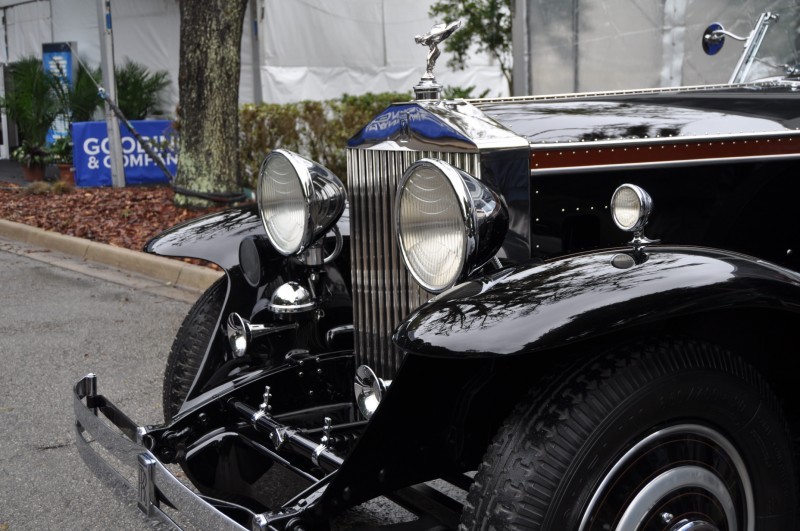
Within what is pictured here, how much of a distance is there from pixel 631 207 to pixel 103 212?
24.5ft

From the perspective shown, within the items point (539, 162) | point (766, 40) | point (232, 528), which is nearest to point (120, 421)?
point (232, 528)

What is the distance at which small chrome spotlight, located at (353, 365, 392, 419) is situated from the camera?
7.71 ft

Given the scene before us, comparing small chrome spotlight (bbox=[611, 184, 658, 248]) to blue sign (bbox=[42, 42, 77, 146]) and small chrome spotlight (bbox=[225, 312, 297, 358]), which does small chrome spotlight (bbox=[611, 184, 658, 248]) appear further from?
blue sign (bbox=[42, 42, 77, 146])

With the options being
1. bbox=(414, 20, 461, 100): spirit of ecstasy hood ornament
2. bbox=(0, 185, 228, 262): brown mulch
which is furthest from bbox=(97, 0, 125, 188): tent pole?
bbox=(414, 20, 461, 100): spirit of ecstasy hood ornament

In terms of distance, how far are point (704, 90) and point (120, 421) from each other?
2.23m

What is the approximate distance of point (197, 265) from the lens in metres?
6.59

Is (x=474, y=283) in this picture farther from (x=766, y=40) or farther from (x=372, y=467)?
(x=766, y=40)

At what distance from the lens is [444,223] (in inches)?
85.5

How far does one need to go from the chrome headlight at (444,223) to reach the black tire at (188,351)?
3.62 feet

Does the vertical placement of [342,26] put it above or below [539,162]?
above

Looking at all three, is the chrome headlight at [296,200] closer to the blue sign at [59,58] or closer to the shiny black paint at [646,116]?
the shiny black paint at [646,116]

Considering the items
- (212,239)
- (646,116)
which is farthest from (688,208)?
(212,239)

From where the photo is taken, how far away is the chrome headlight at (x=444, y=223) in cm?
209

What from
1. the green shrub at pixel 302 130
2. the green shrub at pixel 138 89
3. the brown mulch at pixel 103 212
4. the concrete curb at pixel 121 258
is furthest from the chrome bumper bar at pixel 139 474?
the green shrub at pixel 138 89
